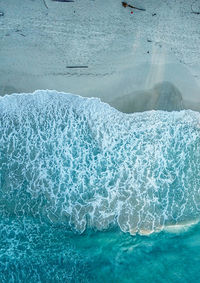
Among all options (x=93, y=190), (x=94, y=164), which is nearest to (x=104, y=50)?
(x=94, y=164)

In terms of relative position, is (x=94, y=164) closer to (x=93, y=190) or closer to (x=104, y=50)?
(x=93, y=190)

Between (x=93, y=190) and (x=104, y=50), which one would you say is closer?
(x=93, y=190)

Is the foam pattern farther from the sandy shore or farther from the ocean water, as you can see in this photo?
the sandy shore

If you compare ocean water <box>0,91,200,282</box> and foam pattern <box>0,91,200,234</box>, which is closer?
ocean water <box>0,91,200,282</box>

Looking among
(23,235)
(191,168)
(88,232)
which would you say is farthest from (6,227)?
(191,168)

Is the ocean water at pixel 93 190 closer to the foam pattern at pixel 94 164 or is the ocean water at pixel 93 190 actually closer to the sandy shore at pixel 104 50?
the foam pattern at pixel 94 164

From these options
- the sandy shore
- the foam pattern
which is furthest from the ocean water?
the sandy shore

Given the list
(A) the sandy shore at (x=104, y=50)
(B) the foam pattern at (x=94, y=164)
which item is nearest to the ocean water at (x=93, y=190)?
(B) the foam pattern at (x=94, y=164)

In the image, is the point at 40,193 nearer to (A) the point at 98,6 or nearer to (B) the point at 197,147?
(B) the point at 197,147
